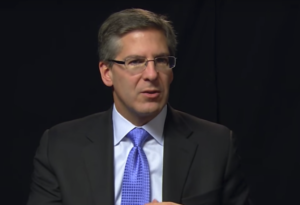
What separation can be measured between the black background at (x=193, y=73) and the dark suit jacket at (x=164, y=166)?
606mm

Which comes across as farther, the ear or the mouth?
the ear

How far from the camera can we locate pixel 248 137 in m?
3.01

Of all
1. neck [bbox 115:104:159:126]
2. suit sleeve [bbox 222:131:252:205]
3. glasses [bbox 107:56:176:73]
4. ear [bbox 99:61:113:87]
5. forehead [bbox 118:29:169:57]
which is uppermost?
forehead [bbox 118:29:169:57]

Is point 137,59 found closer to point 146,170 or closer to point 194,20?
point 146,170

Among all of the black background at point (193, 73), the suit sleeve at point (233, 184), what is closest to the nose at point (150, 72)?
the suit sleeve at point (233, 184)

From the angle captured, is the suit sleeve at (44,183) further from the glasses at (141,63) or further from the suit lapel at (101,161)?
the glasses at (141,63)

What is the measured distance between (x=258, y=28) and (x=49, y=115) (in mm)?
1030

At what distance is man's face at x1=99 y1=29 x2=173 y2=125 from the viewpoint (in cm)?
220

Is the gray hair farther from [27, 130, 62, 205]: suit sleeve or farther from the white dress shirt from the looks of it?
[27, 130, 62, 205]: suit sleeve

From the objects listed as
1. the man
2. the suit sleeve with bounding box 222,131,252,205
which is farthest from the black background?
the suit sleeve with bounding box 222,131,252,205

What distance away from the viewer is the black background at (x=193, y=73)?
114 inches

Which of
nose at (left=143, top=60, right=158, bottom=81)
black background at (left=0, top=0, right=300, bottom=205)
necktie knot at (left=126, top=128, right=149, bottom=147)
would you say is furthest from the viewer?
black background at (left=0, top=0, right=300, bottom=205)

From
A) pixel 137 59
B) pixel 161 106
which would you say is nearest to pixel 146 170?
pixel 161 106

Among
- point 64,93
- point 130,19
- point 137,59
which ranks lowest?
point 64,93
